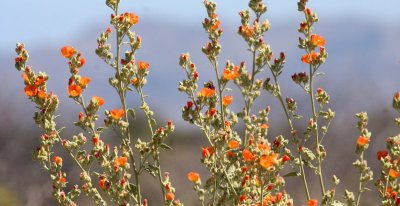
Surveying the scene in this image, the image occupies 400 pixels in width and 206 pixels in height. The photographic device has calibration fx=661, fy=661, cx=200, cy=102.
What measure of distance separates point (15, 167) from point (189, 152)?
3378 mm

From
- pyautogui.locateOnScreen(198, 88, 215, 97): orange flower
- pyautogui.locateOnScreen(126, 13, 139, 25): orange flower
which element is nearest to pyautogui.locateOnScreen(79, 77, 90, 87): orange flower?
pyautogui.locateOnScreen(126, 13, 139, 25): orange flower

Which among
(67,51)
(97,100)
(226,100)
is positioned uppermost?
(67,51)

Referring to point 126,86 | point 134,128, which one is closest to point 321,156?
point 126,86

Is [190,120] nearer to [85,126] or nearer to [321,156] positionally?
[85,126]

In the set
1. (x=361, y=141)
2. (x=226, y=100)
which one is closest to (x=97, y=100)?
(x=226, y=100)

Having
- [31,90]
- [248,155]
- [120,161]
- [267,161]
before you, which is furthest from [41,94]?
[267,161]

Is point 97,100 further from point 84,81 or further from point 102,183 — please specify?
point 102,183

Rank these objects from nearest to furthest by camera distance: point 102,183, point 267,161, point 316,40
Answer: point 267,161 < point 102,183 < point 316,40

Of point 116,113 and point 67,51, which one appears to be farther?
point 67,51

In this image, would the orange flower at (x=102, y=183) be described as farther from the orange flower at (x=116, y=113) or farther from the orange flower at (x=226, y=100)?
the orange flower at (x=226, y=100)

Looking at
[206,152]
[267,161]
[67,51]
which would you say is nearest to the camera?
[267,161]

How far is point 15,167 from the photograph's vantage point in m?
10.9

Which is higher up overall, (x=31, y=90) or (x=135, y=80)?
(x=135, y=80)

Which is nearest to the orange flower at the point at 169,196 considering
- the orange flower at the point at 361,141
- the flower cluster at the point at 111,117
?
the flower cluster at the point at 111,117
